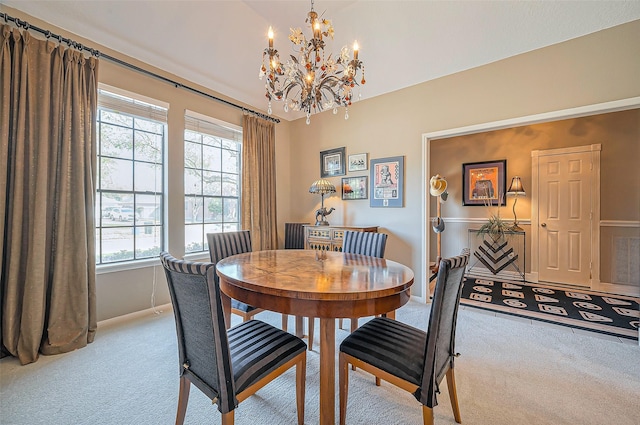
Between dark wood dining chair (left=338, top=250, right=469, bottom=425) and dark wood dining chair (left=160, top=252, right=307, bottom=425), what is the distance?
339 mm

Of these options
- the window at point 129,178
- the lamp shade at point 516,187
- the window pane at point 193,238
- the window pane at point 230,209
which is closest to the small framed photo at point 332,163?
the window pane at point 230,209

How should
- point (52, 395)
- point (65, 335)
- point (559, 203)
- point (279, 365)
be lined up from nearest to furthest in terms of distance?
point (279, 365) < point (52, 395) < point (65, 335) < point (559, 203)

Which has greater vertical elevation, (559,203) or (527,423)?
(559,203)

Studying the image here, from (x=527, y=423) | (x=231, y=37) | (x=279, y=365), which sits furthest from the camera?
(x=231, y=37)

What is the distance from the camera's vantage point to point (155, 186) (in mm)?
3053

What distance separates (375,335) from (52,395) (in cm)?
207

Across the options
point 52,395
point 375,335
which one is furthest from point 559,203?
point 52,395

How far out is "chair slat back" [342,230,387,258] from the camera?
2480 mm

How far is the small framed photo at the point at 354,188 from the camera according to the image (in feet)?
12.7

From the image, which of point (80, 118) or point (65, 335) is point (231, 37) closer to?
Answer: point (80, 118)

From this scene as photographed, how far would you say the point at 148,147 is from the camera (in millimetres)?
2992

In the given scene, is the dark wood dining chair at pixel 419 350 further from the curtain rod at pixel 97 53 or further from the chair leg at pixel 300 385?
the curtain rod at pixel 97 53

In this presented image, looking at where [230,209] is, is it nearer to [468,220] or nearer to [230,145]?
[230,145]

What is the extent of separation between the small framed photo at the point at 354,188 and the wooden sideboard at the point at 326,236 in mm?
580
